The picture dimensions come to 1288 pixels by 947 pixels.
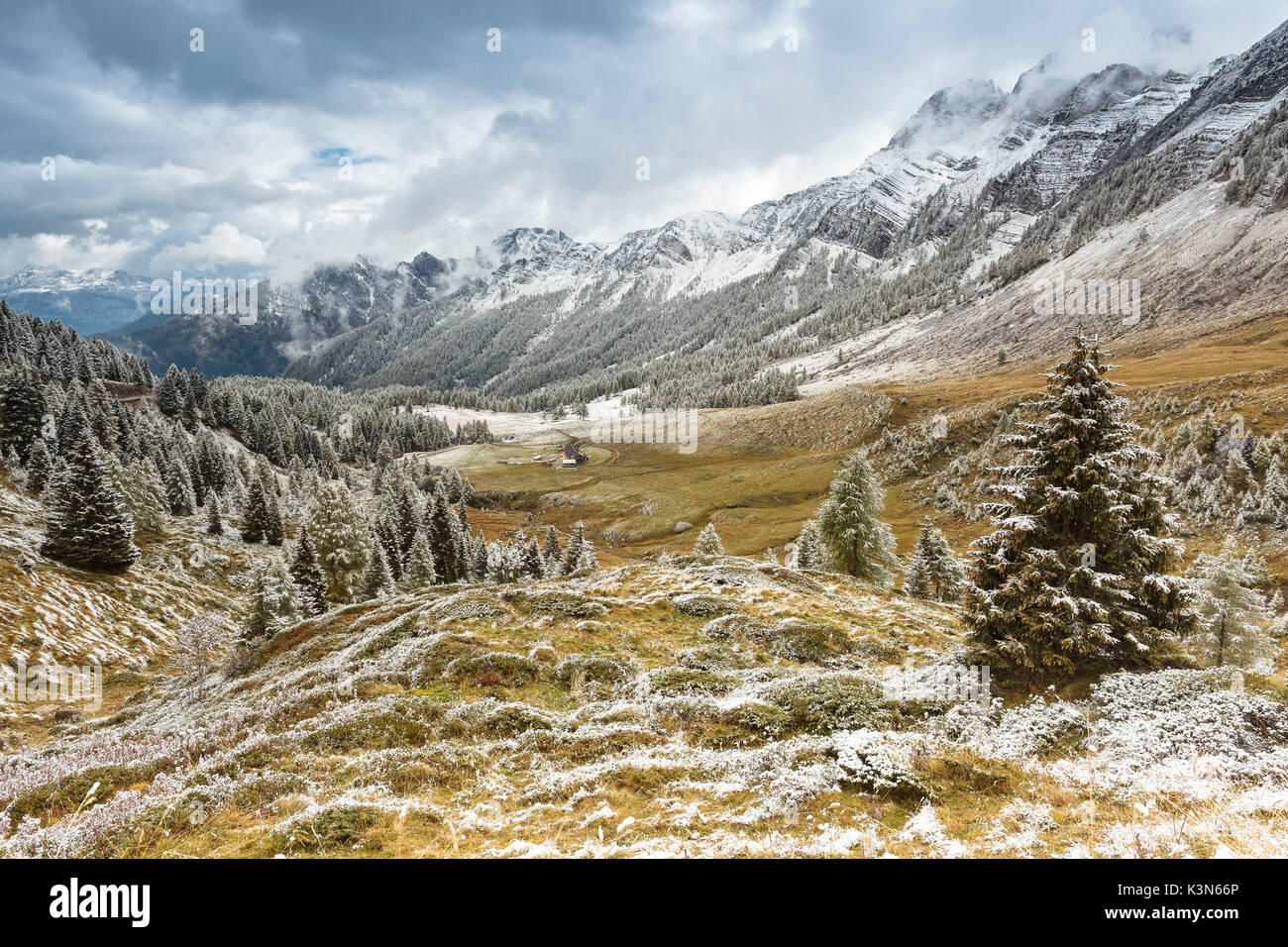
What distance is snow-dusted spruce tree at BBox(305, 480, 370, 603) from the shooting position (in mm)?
52875

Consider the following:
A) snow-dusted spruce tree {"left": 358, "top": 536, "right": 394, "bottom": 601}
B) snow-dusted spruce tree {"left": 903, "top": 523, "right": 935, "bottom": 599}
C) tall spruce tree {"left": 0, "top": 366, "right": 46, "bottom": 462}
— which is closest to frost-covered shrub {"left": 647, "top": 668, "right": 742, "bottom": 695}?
snow-dusted spruce tree {"left": 903, "top": 523, "right": 935, "bottom": 599}

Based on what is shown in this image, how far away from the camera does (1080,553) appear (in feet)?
53.5

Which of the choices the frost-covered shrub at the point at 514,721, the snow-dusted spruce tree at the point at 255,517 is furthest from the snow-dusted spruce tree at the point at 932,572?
the snow-dusted spruce tree at the point at 255,517

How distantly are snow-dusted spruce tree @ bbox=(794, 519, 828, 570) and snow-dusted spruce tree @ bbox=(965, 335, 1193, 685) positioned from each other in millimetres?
39158

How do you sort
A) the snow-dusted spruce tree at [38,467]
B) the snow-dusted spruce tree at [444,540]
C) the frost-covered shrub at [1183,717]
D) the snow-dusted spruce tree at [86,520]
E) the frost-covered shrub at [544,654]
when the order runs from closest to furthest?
the frost-covered shrub at [1183,717] → the frost-covered shrub at [544,654] → the snow-dusted spruce tree at [86,520] → the snow-dusted spruce tree at [444,540] → the snow-dusted spruce tree at [38,467]

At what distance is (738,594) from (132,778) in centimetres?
2643

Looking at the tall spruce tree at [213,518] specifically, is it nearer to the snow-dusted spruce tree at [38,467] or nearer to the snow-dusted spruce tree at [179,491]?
the snow-dusted spruce tree at [38,467]

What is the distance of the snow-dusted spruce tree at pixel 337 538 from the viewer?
52.9 m

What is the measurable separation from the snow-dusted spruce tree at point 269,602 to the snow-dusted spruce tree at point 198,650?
2262 mm

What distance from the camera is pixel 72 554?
44.6m

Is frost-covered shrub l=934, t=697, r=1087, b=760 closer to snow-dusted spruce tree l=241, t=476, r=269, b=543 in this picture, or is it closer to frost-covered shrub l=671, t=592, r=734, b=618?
frost-covered shrub l=671, t=592, r=734, b=618

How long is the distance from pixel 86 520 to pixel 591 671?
51039 mm
